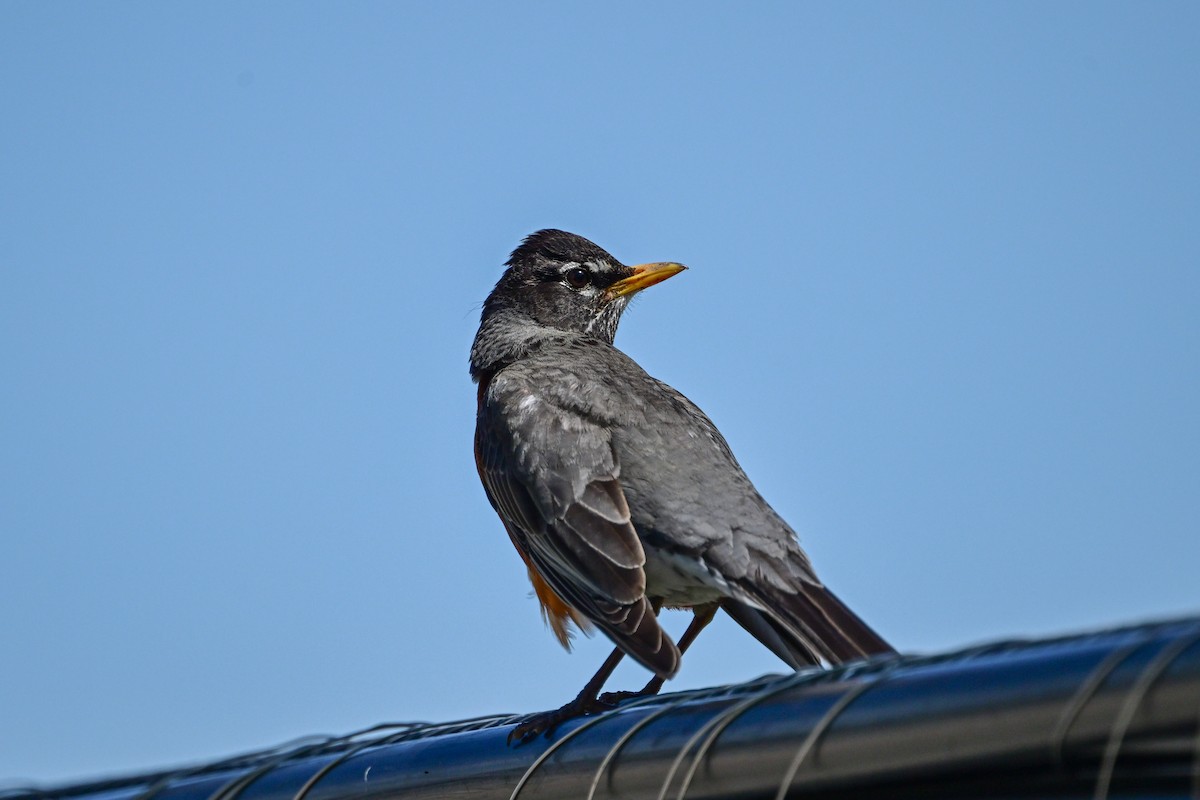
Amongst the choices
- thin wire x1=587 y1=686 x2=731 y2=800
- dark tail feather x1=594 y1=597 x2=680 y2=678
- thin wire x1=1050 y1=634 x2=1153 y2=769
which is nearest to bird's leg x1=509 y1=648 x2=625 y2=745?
dark tail feather x1=594 y1=597 x2=680 y2=678

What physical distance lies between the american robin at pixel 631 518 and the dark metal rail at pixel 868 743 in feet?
5.05

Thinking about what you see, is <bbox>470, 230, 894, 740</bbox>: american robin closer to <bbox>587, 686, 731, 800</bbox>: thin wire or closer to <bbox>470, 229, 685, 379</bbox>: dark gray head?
<bbox>470, 229, 685, 379</bbox>: dark gray head

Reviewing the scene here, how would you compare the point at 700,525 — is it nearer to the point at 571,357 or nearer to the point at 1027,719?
the point at 571,357

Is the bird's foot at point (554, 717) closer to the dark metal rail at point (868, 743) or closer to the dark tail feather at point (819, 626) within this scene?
the dark metal rail at point (868, 743)

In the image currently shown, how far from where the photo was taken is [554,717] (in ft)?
12.6

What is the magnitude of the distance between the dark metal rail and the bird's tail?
1.48 metres

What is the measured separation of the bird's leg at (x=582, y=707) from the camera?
278 cm

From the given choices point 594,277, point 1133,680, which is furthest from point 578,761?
point 594,277

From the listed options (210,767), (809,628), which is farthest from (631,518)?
(210,767)

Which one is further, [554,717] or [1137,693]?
[554,717]

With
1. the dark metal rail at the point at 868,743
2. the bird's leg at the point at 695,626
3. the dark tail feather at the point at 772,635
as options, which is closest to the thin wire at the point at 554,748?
the dark metal rail at the point at 868,743

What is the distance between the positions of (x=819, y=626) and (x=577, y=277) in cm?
405

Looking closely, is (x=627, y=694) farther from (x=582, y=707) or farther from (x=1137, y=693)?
(x=1137, y=693)

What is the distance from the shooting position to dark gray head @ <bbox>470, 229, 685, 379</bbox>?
301 inches
